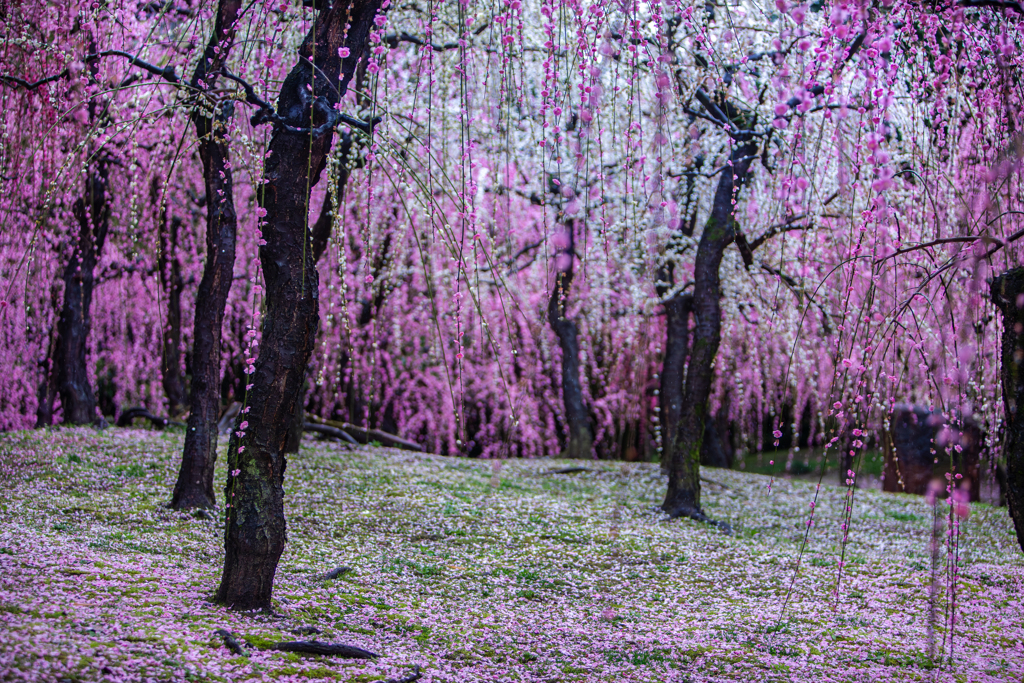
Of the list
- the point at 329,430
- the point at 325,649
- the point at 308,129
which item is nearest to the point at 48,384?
the point at 329,430

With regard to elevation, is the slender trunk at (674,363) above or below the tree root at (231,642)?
above

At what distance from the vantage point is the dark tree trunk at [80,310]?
10.1m

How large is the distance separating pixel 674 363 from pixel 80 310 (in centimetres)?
888

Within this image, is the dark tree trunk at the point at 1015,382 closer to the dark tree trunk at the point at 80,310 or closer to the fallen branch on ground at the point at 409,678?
the fallen branch on ground at the point at 409,678

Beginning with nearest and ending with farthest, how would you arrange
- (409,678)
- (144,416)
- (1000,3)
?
(1000,3) → (409,678) → (144,416)

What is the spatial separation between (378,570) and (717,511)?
5.65m

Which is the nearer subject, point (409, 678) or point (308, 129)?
point (409, 678)

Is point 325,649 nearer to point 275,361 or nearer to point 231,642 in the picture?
point 231,642

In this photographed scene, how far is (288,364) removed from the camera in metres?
4.57

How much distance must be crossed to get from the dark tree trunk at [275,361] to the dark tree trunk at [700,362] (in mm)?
5622

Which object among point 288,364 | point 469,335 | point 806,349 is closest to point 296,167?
point 288,364


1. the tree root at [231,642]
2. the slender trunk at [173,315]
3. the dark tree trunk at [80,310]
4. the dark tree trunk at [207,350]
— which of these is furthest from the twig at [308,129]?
the slender trunk at [173,315]

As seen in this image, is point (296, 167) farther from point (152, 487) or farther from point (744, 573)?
point (744, 573)

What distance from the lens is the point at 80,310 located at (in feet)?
35.7
